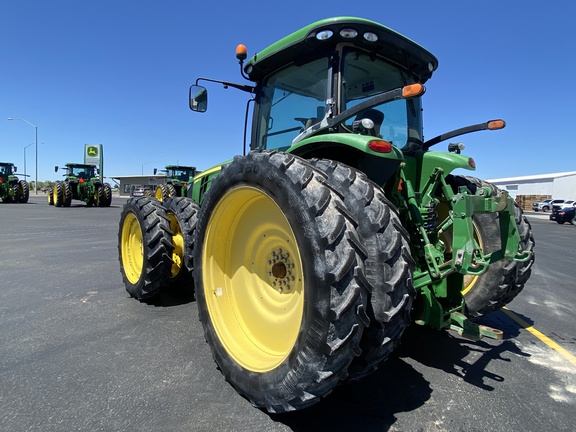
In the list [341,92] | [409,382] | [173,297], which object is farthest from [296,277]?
[173,297]

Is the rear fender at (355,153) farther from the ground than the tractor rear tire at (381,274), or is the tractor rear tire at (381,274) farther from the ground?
the rear fender at (355,153)

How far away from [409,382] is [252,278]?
1346 millimetres

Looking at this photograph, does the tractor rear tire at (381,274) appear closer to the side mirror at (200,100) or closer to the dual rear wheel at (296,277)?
the dual rear wheel at (296,277)

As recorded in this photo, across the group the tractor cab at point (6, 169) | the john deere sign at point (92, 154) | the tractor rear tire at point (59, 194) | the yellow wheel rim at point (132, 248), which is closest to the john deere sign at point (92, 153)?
the john deere sign at point (92, 154)

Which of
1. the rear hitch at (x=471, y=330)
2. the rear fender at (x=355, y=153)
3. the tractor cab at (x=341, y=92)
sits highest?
the tractor cab at (x=341, y=92)

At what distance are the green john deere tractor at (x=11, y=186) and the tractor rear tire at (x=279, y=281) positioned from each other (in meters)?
30.5

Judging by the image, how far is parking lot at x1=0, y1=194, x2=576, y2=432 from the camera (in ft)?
7.12

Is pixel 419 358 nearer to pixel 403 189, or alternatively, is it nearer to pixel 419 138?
pixel 403 189

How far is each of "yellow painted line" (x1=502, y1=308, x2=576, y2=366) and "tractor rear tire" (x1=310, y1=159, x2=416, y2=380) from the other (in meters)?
2.23

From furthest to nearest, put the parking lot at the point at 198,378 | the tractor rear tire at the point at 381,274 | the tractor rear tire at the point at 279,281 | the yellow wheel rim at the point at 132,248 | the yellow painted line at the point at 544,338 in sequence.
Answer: the yellow wheel rim at the point at 132,248, the yellow painted line at the point at 544,338, the parking lot at the point at 198,378, the tractor rear tire at the point at 381,274, the tractor rear tire at the point at 279,281

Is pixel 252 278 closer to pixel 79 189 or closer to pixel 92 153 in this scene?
pixel 79 189

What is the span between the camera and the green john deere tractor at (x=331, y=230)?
6.06ft

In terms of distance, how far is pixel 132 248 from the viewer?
462cm

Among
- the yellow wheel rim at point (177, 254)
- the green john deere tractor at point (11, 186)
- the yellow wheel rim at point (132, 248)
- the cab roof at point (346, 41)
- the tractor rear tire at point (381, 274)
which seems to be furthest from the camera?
the green john deere tractor at point (11, 186)
